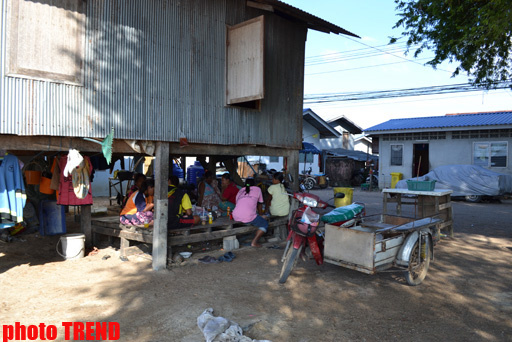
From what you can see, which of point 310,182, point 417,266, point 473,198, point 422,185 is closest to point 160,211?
point 417,266

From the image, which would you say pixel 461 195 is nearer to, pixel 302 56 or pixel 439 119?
pixel 439 119

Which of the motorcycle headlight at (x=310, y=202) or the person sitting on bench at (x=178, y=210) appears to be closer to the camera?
the motorcycle headlight at (x=310, y=202)

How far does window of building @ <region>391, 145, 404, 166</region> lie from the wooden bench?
15.2 meters

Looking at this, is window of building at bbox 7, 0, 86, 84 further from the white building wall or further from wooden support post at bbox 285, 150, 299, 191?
the white building wall

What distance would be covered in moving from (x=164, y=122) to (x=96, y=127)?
3.97 ft

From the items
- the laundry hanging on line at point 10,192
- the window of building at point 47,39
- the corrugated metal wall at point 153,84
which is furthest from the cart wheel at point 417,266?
the laundry hanging on line at point 10,192

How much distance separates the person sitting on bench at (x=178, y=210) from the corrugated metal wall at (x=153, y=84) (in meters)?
1.17

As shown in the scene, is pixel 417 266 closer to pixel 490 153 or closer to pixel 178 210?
pixel 178 210

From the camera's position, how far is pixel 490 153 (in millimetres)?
18484

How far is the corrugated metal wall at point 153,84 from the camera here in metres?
5.26

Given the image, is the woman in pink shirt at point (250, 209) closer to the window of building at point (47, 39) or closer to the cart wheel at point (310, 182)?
the window of building at point (47, 39)

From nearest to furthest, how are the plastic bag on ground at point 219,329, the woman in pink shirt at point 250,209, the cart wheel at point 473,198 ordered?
the plastic bag on ground at point 219,329 < the woman in pink shirt at point 250,209 < the cart wheel at point 473,198

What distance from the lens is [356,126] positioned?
3173 cm

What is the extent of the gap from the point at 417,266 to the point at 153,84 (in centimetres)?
539
